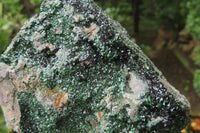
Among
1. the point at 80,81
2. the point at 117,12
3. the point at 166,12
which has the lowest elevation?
the point at 80,81

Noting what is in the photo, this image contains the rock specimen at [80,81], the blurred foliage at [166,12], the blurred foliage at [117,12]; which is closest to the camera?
the rock specimen at [80,81]

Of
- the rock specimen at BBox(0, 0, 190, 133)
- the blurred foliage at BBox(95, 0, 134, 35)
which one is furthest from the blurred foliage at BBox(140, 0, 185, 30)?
the rock specimen at BBox(0, 0, 190, 133)

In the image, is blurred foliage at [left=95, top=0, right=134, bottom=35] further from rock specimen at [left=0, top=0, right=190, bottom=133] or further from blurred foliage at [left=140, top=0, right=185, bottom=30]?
blurred foliage at [left=140, top=0, right=185, bottom=30]

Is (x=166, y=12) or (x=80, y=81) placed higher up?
(x=166, y=12)

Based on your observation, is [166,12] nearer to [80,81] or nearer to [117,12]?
[117,12]

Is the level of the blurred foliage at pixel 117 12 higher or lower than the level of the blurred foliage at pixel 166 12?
lower

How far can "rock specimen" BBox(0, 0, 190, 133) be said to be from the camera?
1.13m

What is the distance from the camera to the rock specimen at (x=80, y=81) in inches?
44.5

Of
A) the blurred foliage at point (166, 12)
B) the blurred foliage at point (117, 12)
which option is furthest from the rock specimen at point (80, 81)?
the blurred foliage at point (166, 12)

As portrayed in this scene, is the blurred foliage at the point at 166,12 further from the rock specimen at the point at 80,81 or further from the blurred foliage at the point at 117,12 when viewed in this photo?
the rock specimen at the point at 80,81

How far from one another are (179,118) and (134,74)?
0.31m

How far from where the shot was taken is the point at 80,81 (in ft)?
4.01

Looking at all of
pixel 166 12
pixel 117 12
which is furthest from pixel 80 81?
pixel 166 12

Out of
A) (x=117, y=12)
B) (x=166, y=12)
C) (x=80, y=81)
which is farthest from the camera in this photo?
(x=166, y=12)
